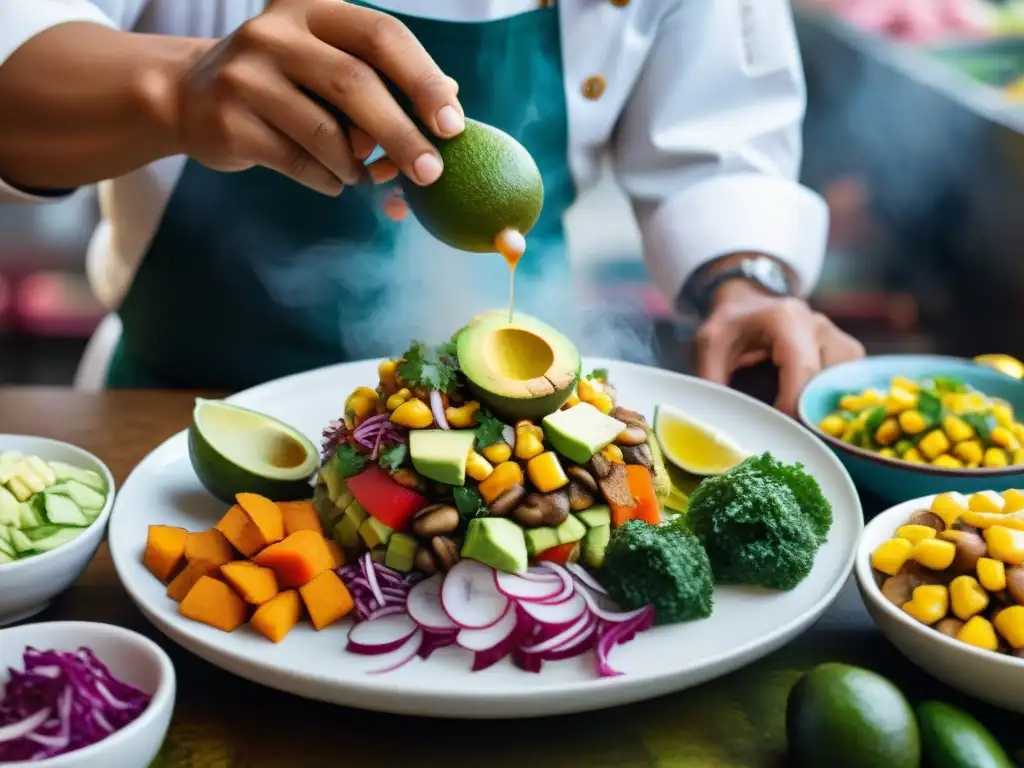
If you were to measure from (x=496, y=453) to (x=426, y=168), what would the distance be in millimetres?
460

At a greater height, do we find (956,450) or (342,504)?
(342,504)

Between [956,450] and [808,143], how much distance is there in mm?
3325

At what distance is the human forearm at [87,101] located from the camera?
188 centimetres

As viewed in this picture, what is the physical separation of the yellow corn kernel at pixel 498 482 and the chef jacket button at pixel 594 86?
144 centimetres

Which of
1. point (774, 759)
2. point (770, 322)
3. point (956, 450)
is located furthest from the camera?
point (770, 322)

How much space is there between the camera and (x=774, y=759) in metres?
1.43

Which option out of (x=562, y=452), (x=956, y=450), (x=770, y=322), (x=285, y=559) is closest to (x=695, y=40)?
(x=770, y=322)

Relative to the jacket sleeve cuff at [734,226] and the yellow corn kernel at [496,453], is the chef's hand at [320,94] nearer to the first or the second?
the yellow corn kernel at [496,453]

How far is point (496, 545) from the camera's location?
1554 millimetres

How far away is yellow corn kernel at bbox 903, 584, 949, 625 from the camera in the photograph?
1510mm

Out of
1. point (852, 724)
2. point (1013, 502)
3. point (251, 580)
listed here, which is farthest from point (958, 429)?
point (251, 580)

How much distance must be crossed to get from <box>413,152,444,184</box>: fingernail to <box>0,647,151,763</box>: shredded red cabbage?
83 cm

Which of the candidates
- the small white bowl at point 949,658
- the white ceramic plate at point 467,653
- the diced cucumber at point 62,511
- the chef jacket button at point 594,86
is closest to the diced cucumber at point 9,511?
the diced cucumber at point 62,511

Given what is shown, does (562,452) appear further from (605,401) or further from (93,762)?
(93,762)
